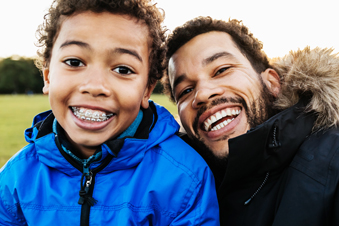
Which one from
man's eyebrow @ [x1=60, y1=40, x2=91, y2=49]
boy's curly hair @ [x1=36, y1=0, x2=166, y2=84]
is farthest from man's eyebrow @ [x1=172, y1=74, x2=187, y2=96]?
man's eyebrow @ [x1=60, y1=40, x2=91, y2=49]

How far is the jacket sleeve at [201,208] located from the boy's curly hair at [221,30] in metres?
1.24

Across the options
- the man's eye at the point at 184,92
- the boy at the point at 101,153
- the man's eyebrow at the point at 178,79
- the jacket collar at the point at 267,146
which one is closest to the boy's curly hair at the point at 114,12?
the boy at the point at 101,153

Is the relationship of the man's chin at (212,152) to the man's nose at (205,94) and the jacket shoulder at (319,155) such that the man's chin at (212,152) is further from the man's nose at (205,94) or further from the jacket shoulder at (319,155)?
the jacket shoulder at (319,155)

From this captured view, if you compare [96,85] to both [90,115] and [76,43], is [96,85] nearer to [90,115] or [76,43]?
[90,115]

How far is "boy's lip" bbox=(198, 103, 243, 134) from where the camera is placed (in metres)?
2.30

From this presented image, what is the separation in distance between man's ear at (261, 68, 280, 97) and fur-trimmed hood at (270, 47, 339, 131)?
0.24 metres

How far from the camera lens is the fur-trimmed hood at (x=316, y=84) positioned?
1977mm

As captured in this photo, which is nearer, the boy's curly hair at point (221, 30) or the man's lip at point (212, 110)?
the man's lip at point (212, 110)

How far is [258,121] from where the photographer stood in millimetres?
2354

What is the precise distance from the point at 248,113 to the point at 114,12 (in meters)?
1.38

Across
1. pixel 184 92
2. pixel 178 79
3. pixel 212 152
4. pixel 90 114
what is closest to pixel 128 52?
pixel 90 114

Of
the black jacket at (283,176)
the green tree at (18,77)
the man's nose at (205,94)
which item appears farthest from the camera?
the green tree at (18,77)

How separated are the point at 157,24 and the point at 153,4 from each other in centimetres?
18

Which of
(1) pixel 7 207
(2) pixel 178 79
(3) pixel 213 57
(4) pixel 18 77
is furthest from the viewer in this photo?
(4) pixel 18 77
